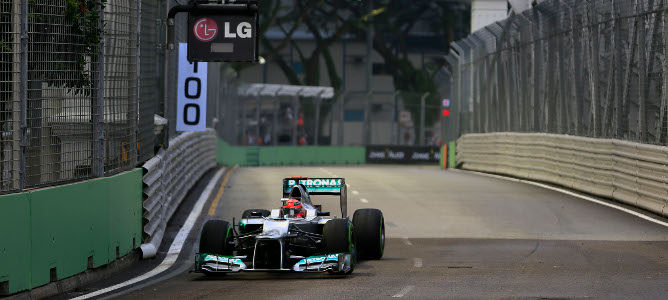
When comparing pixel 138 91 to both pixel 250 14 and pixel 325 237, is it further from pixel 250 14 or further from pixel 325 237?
pixel 325 237

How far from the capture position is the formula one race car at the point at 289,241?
1203cm

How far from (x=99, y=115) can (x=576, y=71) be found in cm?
1548

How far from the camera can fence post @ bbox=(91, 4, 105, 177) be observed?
1244cm

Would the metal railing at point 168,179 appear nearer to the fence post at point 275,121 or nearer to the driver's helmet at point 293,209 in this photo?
the driver's helmet at point 293,209

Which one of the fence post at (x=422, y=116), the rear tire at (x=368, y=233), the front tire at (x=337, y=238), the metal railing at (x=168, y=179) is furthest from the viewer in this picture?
the fence post at (x=422, y=116)

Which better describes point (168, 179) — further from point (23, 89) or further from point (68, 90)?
point (23, 89)

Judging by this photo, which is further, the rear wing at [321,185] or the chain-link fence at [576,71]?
the chain-link fence at [576,71]

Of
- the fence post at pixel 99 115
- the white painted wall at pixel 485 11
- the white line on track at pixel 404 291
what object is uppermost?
the white painted wall at pixel 485 11

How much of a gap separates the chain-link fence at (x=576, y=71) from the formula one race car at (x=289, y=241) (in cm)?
858

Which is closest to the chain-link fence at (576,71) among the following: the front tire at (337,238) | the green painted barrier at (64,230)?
the front tire at (337,238)

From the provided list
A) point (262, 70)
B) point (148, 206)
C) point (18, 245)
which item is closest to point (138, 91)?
point (148, 206)

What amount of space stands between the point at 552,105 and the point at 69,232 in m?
18.5

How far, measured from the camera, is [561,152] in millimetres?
25891

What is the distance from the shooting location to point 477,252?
14.8 metres
